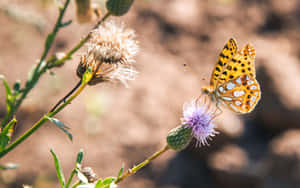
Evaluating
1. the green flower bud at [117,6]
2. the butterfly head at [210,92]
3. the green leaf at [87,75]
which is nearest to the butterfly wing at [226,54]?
the butterfly head at [210,92]

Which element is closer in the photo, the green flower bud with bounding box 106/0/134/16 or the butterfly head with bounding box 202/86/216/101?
the green flower bud with bounding box 106/0/134/16

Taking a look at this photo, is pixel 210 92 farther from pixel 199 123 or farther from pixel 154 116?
pixel 154 116

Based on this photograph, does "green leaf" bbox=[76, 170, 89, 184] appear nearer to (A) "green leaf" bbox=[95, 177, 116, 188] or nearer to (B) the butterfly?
(A) "green leaf" bbox=[95, 177, 116, 188]

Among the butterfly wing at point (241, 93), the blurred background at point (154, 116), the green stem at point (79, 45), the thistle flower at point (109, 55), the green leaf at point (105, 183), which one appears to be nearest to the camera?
the green leaf at point (105, 183)

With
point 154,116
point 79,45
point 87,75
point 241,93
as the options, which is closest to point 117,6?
point 79,45

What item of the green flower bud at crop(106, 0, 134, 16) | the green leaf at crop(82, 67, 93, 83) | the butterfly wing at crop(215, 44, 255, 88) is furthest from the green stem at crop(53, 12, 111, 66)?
the butterfly wing at crop(215, 44, 255, 88)

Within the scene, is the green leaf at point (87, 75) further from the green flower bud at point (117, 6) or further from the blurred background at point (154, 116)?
the blurred background at point (154, 116)
